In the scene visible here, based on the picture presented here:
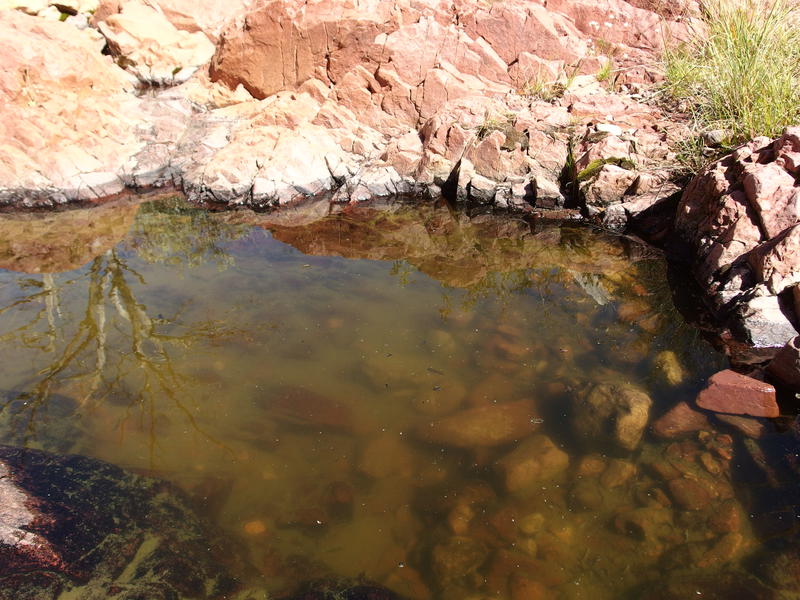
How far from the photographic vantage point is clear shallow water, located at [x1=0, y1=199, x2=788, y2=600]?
2.77 metres

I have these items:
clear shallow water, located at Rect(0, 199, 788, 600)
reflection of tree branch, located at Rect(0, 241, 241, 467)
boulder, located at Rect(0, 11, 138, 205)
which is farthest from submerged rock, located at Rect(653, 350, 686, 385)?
boulder, located at Rect(0, 11, 138, 205)

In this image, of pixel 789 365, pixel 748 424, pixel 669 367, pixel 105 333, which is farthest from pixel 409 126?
pixel 748 424

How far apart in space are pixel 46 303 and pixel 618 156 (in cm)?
659

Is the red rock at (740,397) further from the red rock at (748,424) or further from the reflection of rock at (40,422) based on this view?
the reflection of rock at (40,422)

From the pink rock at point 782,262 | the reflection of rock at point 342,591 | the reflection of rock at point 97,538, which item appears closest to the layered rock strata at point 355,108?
the pink rock at point 782,262

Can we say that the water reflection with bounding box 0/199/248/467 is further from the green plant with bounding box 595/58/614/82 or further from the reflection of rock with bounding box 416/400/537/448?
the green plant with bounding box 595/58/614/82

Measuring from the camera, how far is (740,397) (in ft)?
11.6

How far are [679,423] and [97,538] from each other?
11.1 ft

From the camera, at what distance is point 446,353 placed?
4.27 m

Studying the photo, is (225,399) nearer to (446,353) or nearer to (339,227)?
(446,353)

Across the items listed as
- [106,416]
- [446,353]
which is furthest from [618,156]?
[106,416]

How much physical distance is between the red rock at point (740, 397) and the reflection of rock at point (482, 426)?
1.16 metres

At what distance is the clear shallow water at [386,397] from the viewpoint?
277cm

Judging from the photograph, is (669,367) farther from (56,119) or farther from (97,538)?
(56,119)
